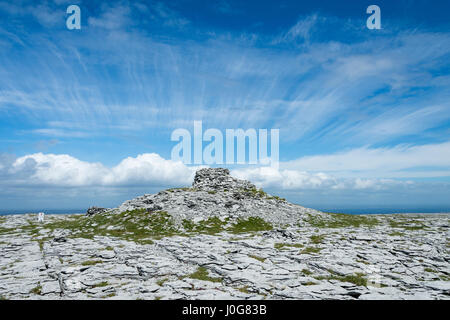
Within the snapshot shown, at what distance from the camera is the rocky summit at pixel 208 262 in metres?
13.4

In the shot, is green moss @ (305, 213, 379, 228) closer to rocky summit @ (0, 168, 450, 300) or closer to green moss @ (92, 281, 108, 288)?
rocky summit @ (0, 168, 450, 300)

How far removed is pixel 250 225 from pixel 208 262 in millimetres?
18678

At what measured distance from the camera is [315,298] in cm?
1235

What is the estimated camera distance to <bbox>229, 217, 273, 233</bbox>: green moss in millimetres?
34719

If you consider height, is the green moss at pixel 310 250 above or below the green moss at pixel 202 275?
below

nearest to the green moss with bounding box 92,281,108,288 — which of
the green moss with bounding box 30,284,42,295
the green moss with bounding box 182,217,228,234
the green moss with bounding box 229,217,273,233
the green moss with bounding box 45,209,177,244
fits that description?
the green moss with bounding box 30,284,42,295

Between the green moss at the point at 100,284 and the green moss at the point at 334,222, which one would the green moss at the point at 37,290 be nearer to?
the green moss at the point at 100,284

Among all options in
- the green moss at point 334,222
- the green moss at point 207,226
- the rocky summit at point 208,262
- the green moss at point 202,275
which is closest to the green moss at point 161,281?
the rocky summit at point 208,262

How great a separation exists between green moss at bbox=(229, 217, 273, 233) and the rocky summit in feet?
0.45

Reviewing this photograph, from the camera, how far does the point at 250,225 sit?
36344mm

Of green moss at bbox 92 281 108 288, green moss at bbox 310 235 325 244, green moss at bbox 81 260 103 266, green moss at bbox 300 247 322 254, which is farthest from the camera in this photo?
green moss at bbox 310 235 325 244

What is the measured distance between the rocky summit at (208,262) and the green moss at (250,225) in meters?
0.14
